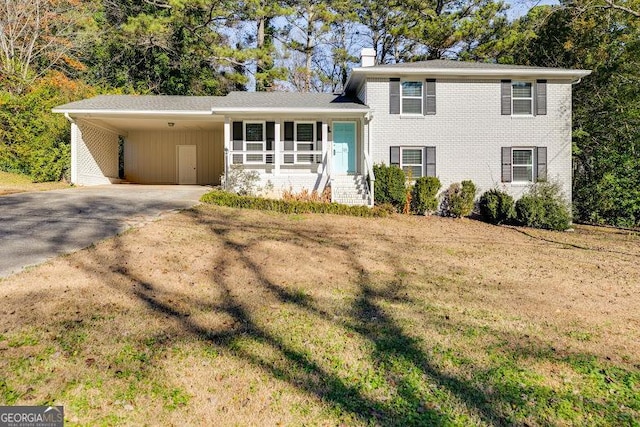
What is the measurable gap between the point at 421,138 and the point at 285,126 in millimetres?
5198

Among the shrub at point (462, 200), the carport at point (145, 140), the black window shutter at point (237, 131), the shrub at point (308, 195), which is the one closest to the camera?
the shrub at point (308, 195)

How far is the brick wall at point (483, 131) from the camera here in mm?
15750

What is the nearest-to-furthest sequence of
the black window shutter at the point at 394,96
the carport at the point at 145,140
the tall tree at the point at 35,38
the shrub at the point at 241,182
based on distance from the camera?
the shrub at the point at 241,182, the black window shutter at the point at 394,96, the carport at the point at 145,140, the tall tree at the point at 35,38

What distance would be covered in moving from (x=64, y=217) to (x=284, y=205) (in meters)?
5.44

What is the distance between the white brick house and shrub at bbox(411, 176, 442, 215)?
42.5 inches

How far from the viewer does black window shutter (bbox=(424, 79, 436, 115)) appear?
15625mm

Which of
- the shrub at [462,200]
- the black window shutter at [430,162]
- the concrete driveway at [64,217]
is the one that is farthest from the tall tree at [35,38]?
the shrub at [462,200]

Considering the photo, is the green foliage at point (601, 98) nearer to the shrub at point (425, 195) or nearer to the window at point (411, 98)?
the window at point (411, 98)

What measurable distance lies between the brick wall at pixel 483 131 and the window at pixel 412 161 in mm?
389

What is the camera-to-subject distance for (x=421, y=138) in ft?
51.6

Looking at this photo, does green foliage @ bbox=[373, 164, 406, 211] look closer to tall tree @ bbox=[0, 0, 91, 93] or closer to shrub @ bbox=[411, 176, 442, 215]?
shrub @ bbox=[411, 176, 442, 215]

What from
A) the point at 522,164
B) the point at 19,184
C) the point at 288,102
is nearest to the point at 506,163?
the point at 522,164

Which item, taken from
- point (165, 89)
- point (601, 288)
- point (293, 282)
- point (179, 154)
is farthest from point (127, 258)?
point (165, 89)

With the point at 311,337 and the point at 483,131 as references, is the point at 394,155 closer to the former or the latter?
the point at 483,131
